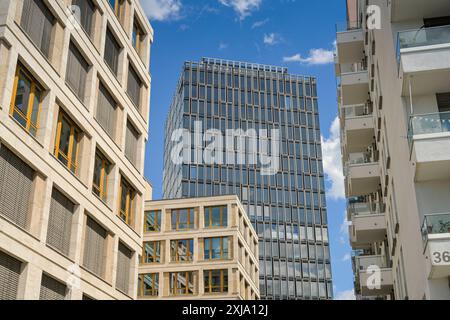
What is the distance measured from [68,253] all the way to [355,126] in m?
16.7

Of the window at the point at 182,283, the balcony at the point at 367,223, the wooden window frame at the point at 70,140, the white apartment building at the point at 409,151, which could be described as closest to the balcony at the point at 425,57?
the white apartment building at the point at 409,151

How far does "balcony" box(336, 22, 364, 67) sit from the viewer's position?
3291 cm

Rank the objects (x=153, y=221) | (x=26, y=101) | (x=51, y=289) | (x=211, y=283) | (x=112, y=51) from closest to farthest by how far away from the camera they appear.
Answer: (x=26, y=101) → (x=51, y=289) → (x=112, y=51) → (x=211, y=283) → (x=153, y=221)

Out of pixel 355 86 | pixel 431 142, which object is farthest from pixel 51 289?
pixel 355 86

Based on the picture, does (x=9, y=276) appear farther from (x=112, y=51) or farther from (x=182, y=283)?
(x=182, y=283)

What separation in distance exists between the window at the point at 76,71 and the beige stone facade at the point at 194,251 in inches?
1341

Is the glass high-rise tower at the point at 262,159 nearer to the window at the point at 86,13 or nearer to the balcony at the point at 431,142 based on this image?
the window at the point at 86,13

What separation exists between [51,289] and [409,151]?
1302cm

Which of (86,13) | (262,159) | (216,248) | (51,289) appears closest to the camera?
(51,289)

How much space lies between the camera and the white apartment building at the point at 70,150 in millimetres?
18984

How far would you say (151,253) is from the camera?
5856 cm
